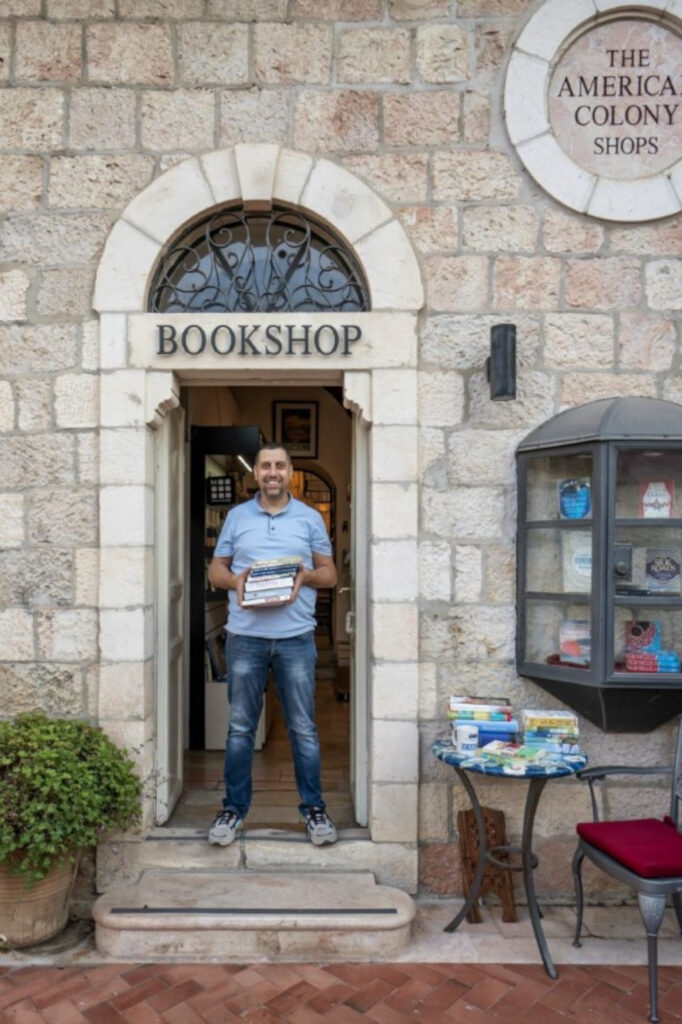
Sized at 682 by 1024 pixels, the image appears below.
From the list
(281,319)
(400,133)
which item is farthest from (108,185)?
(400,133)

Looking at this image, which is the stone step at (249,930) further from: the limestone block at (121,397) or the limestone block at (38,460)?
the limestone block at (121,397)

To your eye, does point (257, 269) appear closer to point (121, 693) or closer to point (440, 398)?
point (440, 398)

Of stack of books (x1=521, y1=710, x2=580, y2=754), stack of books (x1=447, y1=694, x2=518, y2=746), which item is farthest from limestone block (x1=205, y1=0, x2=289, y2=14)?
stack of books (x1=521, y1=710, x2=580, y2=754)

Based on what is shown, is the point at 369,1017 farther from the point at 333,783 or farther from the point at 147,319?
the point at 147,319

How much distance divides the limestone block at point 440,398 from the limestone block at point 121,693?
6.12 ft

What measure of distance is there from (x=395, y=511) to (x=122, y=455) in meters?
1.35

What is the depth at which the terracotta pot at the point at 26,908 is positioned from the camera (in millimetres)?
3078

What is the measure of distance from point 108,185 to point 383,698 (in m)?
2.83

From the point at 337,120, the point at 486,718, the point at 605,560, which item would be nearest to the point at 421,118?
the point at 337,120

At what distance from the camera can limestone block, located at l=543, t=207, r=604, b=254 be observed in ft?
11.8

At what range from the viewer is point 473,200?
3.61 meters

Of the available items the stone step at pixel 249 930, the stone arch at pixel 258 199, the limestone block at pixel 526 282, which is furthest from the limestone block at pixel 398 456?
the stone step at pixel 249 930

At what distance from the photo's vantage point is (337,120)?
3600 millimetres

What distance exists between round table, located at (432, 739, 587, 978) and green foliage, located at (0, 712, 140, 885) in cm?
144
